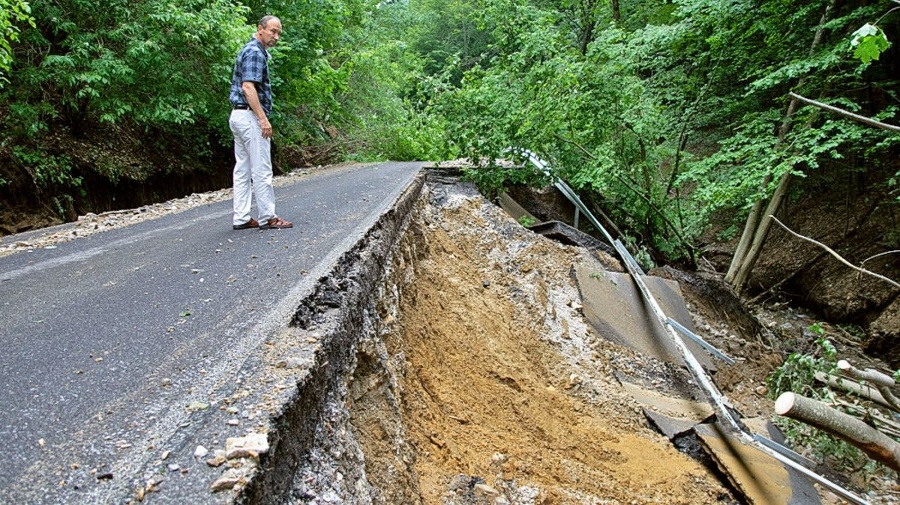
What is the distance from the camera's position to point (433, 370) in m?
3.51

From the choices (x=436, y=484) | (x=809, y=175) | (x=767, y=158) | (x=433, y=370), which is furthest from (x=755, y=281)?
(x=436, y=484)

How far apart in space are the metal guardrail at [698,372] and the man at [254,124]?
3.95 metres

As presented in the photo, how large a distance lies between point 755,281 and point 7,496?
39.4 feet

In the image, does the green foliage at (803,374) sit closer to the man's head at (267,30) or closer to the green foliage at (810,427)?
the green foliage at (810,427)

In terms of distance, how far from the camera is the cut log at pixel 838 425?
3494mm

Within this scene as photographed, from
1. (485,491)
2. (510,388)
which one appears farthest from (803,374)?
(485,491)

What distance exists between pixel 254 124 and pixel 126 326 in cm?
276

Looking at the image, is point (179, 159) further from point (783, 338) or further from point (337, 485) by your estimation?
point (783, 338)

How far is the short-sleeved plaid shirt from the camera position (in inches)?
185

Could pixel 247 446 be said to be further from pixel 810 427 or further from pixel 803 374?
pixel 803 374

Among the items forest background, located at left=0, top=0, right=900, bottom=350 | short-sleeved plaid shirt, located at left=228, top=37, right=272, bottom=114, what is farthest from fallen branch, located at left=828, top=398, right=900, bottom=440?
short-sleeved plaid shirt, located at left=228, top=37, right=272, bottom=114

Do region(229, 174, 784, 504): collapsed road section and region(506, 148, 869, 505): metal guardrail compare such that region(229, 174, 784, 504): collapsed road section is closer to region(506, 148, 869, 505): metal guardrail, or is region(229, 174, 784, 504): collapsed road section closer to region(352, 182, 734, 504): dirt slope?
region(352, 182, 734, 504): dirt slope

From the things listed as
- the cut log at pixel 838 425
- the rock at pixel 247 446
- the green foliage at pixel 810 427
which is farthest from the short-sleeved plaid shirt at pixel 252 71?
the green foliage at pixel 810 427

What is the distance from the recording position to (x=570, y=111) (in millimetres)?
8617
